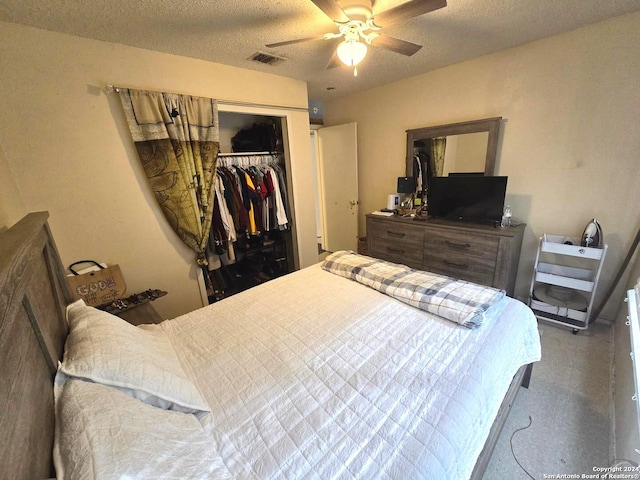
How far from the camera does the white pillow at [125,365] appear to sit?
0.82 metres

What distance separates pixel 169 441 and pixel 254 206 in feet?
7.75

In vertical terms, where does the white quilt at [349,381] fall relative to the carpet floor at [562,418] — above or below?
Answer: above

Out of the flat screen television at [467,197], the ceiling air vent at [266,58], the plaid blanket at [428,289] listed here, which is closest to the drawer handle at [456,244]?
the flat screen television at [467,197]

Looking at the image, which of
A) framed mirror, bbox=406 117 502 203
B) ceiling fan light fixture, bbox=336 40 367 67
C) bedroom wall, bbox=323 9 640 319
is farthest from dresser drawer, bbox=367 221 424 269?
ceiling fan light fixture, bbox=336 40 367 67

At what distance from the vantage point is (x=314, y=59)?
2.24 m

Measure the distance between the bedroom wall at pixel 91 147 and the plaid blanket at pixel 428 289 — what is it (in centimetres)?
154

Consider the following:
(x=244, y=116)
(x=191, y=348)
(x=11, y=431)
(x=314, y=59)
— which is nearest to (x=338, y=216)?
(x=244, y=116)

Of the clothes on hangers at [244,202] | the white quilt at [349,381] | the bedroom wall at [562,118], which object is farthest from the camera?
the clothes on hangers at [244,202]

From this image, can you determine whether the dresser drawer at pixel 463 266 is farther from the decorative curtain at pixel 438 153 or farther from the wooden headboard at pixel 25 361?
the wooden headboard at pixel 25 361

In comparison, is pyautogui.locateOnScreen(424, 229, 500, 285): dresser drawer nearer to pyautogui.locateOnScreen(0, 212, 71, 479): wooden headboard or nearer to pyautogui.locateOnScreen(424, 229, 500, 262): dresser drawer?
pyautogui.locateOnScreen(424, 229, 500, 262): dresser drawer

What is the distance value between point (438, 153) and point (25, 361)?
322 centimetres

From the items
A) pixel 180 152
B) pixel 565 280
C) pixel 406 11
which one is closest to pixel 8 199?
pixel 180 152

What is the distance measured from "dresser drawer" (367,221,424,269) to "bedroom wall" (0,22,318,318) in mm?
1957

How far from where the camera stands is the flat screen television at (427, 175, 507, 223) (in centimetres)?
238
